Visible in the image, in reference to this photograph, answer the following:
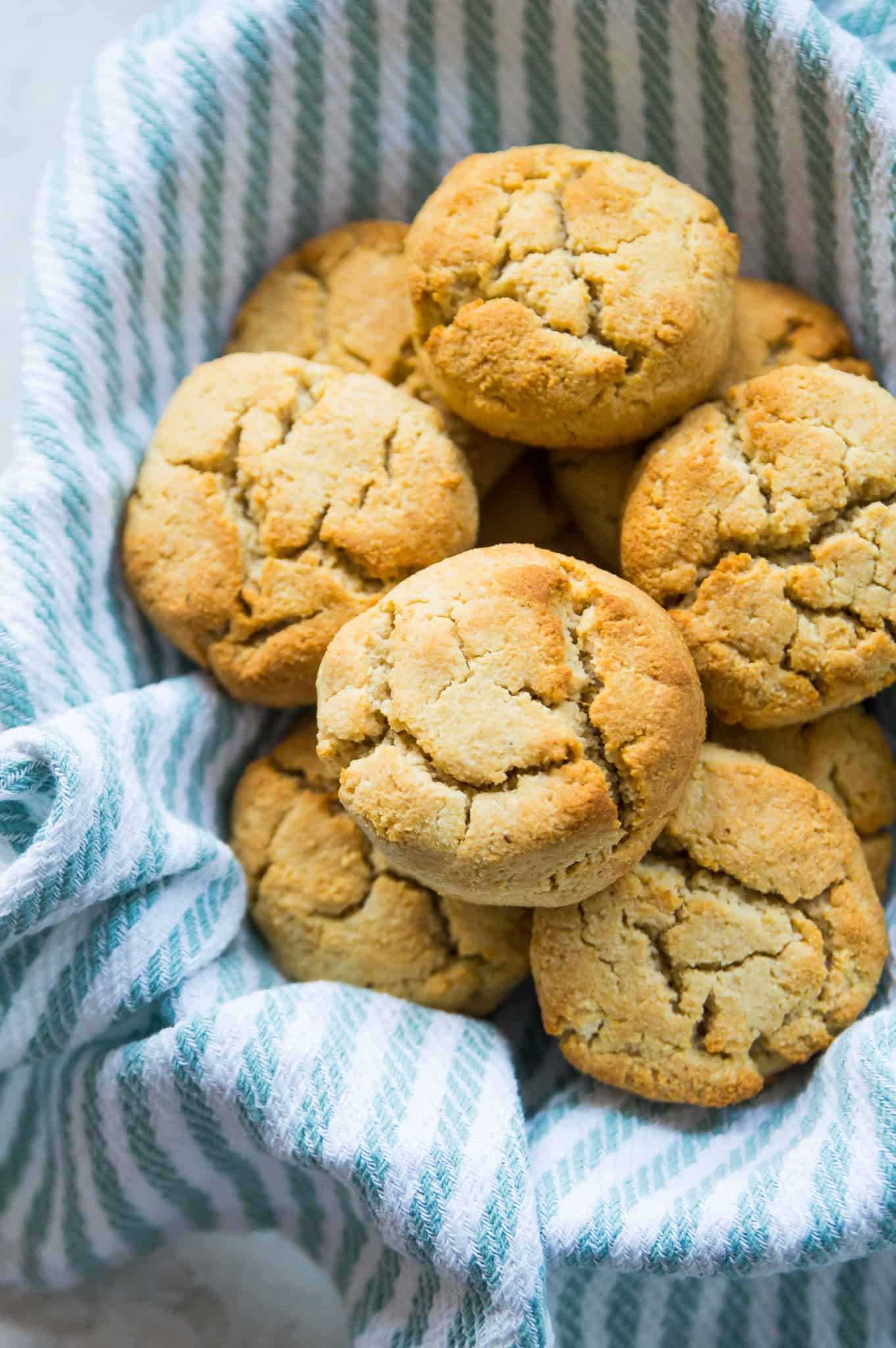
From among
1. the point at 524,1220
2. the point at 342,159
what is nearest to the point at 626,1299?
the point at 524,1220

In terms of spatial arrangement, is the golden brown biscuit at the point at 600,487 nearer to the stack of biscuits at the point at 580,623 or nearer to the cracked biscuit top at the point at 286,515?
the stack of biscuits at the point at 580,623

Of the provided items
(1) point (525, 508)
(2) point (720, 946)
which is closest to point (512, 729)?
(2) point (720, 946)

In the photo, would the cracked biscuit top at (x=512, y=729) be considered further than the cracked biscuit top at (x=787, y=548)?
No

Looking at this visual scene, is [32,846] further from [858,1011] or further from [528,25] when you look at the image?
[528,25]

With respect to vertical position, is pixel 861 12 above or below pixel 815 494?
above

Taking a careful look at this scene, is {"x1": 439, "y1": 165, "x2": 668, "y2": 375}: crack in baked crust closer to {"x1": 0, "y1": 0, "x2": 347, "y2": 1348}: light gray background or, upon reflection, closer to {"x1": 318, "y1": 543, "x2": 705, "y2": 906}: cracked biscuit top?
{"x1": 318, "y1": 543, "x2": 705, "y2": 906}: cracked biscuit top

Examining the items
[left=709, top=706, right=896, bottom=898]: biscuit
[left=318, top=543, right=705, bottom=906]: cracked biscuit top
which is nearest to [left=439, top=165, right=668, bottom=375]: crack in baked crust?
[left=318, top=543, right=705, bottom=906]: cracked biscuit top

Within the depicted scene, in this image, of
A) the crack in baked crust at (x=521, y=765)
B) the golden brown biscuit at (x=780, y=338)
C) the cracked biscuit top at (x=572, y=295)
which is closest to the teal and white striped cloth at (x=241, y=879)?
the golden brown biscuit at (x=780, y=338)
